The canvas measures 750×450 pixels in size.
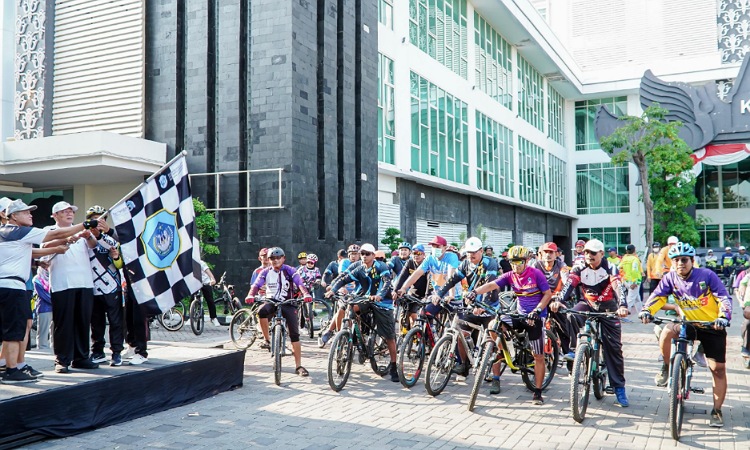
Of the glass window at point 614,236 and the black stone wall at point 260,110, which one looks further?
the glass window at point 614,236

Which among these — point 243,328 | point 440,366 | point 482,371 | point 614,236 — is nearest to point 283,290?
point 243,328

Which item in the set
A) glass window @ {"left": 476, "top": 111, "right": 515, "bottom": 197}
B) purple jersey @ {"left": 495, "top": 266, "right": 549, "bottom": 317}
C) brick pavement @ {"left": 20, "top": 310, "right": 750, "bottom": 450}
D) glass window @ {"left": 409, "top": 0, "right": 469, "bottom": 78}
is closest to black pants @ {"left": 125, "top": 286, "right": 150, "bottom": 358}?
brick pavement @ {"left": 20, "top": 310, "right": 750, "bottom": 450}

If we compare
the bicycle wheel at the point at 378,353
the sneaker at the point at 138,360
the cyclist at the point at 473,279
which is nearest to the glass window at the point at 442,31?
the cyclist at the point at 473,279

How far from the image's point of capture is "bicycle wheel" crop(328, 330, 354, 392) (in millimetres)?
8070

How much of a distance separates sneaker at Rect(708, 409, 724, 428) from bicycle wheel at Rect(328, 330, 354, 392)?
4256 mm

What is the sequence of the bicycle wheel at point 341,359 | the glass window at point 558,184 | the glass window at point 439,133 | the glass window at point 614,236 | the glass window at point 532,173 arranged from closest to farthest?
the bicycle wheel at point 341,359 → the glass window at point 439,133 → the glass window at point 532,173 → the glass window at point 558,184 → the glass window at point 614,236

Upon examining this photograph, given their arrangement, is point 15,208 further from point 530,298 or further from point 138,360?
point 530,298

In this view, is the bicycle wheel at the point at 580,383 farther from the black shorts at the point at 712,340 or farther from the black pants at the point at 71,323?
the black pants at the point at 71,323

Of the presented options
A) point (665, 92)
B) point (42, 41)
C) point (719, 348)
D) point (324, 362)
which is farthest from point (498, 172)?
point (719, 348)

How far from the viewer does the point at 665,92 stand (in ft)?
126

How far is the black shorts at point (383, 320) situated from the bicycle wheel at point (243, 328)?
10.3 feet

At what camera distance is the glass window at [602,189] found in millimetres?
46625

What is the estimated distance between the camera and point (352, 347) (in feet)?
27.4

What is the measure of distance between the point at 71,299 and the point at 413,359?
4304 millimetres
